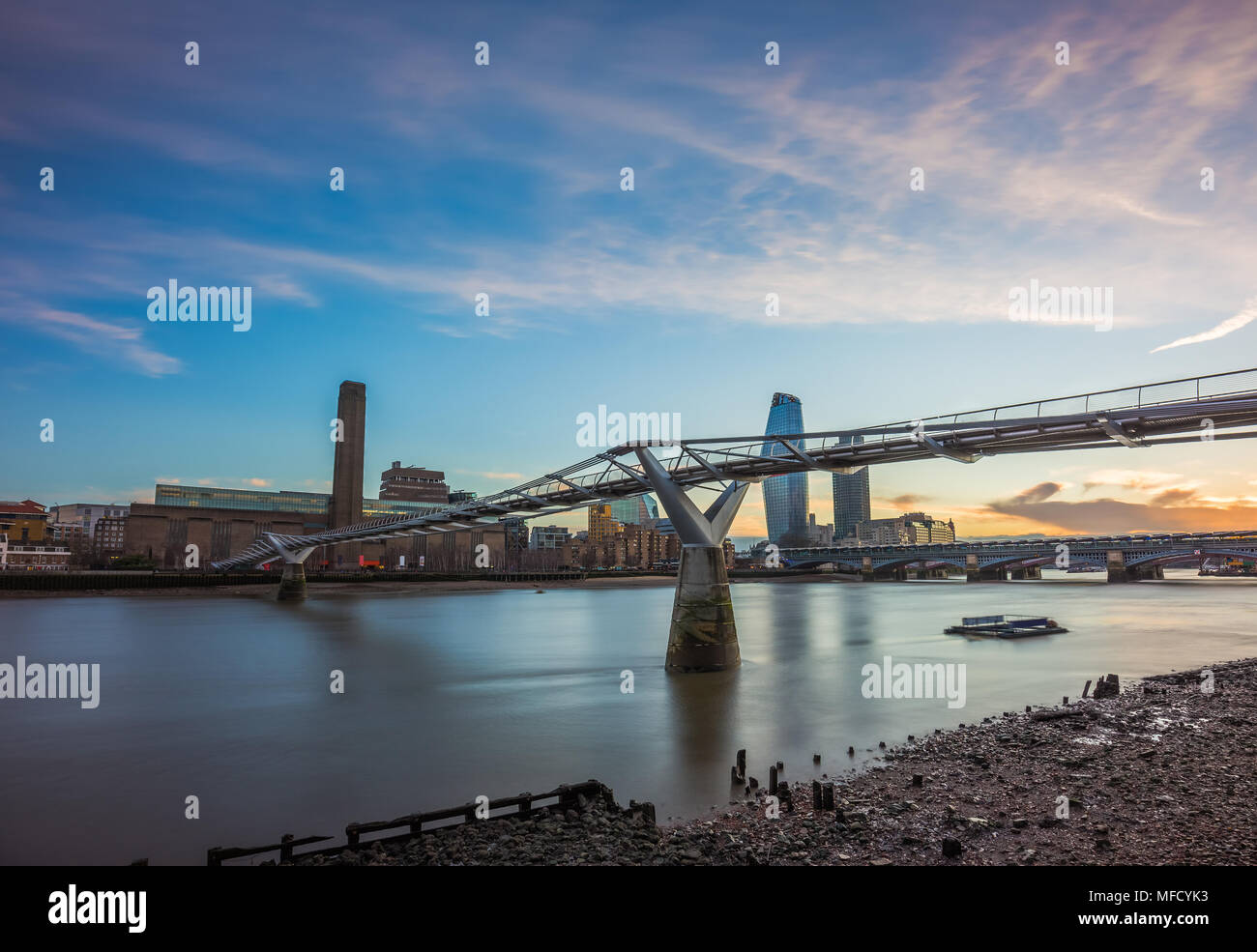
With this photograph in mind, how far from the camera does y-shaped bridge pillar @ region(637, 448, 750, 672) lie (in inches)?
1152

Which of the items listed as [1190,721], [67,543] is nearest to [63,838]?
[1190,721]

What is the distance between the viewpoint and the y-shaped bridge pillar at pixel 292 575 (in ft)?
274

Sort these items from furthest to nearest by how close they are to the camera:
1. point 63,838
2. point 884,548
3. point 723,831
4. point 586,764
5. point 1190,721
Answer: point 884,548 → point 1190,721 → point 586,764 → point 63,838 → point 723,831

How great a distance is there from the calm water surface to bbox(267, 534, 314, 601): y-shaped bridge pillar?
29833mm

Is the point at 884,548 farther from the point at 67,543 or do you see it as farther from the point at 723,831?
the point at 67,543

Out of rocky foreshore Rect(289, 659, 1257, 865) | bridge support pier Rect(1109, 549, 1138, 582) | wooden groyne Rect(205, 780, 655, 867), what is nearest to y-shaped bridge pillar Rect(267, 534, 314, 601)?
wooden groyne Rect(205, 780, 655, 867)

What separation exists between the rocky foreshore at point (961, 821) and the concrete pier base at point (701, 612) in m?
12.8

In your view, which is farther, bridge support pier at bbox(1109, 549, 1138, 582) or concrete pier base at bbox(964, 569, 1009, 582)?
concrete pier base at bbox(964, 569, 1009, 582)

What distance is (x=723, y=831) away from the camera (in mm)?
11680

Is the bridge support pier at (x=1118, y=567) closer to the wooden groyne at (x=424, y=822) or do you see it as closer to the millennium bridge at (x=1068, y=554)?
the millennium bridge at (x=1068, y=554)

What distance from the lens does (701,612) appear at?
2945 cm

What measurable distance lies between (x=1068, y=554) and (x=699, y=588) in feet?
369
